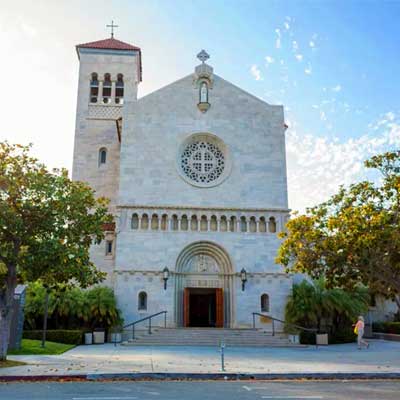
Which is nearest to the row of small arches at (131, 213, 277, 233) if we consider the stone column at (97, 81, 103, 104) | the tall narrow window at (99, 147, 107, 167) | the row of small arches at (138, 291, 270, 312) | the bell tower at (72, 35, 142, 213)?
the row of small arches at (138, 291, 270, 312)

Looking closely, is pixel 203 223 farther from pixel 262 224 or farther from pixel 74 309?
pixel 74 309

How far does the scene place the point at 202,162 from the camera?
3127cm

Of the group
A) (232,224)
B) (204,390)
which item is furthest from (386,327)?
(204,390)

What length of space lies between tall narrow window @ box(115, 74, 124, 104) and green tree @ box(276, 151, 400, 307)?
22.5 m

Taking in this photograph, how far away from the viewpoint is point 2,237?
15938 mm

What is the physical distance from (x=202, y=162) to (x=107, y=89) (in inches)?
450

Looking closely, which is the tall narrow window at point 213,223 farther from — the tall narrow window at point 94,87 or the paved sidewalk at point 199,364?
the tall narrow window at point 94,87

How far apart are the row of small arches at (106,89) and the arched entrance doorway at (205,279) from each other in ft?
47.6

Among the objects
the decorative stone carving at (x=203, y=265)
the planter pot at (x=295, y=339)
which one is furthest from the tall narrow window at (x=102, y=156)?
the planter pot at (x=295, y=339)

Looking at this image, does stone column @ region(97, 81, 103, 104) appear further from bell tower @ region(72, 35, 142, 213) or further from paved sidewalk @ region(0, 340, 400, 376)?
paved sidewalk @ region(0, 340, 400, 376)

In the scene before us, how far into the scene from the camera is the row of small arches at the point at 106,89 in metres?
37.0

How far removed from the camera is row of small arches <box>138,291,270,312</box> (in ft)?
91.9

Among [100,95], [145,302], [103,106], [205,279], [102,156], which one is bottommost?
[145,302]

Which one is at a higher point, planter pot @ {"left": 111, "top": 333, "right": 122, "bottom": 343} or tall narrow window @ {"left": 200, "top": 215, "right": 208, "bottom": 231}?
tall narrow window @ {"left": 200, "top": 215, "right": 208, "bottom": 231}
